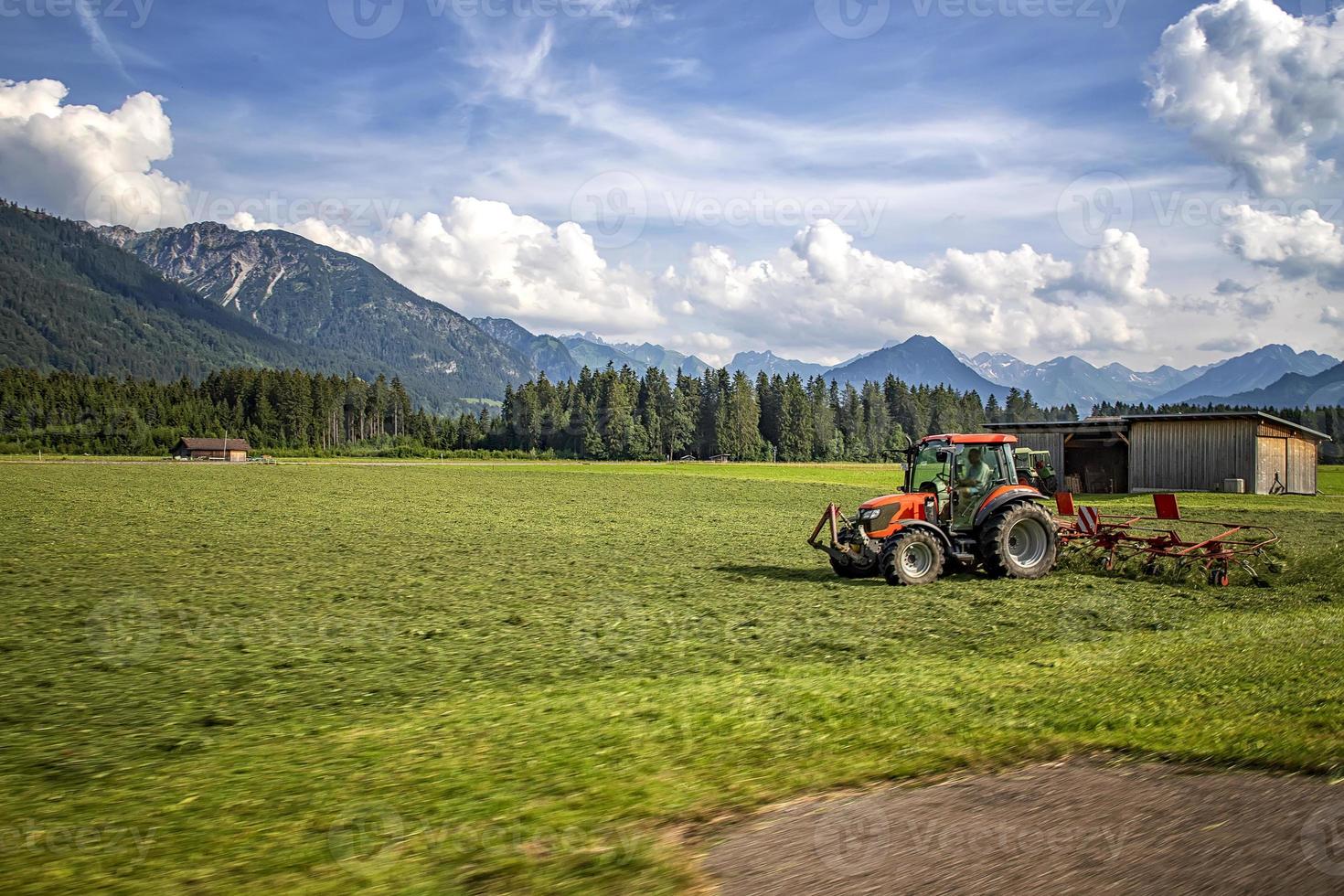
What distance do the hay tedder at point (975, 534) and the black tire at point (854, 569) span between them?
17mm

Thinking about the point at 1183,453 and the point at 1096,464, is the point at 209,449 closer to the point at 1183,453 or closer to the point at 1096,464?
the point at 1096,464

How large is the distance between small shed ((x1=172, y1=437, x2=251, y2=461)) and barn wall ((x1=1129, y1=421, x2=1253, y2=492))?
11234 centimetres

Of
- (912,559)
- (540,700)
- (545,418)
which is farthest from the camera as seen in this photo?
(545,418)

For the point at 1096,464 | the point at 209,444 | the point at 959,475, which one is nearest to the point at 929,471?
the point at 959,475

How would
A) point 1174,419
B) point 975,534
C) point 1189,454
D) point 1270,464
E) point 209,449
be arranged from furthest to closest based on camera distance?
point 209,449 < point 1174,419 < point 1189,454 < point 1270,464 < point 975,534

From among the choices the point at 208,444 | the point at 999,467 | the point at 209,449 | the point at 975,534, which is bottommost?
the point at 975,534

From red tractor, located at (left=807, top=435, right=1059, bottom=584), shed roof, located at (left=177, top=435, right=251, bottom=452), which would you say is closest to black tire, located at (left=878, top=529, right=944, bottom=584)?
red tractor, located at (left=807, top=435, right=1059, bottom=584)

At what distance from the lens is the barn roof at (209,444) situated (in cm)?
12462

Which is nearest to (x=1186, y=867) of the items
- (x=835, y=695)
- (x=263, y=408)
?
(x=835, y=695)

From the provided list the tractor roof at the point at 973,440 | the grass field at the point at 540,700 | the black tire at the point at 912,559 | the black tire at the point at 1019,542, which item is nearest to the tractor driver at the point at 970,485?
the tractor roof at the point at 973,440

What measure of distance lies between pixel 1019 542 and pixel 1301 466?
45682mm

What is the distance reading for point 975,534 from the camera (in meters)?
15.6

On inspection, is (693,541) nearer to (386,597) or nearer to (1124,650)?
(386,597)

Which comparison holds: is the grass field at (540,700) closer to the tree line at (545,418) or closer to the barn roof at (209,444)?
the barn roof at (209,444)
